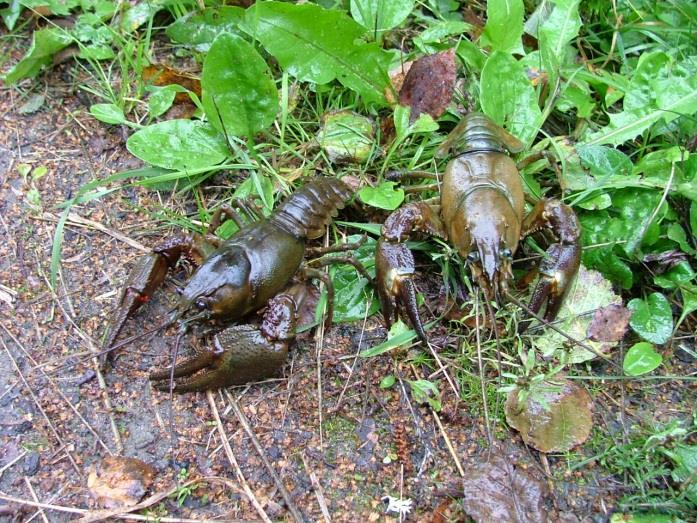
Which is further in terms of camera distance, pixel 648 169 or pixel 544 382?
pixel 648 169

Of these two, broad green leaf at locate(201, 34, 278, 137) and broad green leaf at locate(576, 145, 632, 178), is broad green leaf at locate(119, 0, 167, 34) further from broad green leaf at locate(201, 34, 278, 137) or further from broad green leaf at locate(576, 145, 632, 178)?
broad green leaf at locate(576, 145, 632, 178)

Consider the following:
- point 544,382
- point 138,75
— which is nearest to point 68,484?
point 544,382

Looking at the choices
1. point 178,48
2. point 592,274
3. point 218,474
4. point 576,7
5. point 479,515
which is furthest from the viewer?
point 178,48

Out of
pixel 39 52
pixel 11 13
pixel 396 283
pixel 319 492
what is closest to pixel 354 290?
pixel 396 283

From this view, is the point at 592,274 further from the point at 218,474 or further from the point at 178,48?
the point at 178,48

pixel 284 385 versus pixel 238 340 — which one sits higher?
pixel 238 340

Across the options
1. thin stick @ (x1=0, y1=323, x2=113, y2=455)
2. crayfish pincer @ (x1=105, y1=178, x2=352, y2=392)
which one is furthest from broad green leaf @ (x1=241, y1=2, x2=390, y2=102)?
thin stick @ (x1=0, y1=323, x2=113, y2=455)

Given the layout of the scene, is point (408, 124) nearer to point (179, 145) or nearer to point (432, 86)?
point (432, 86)
